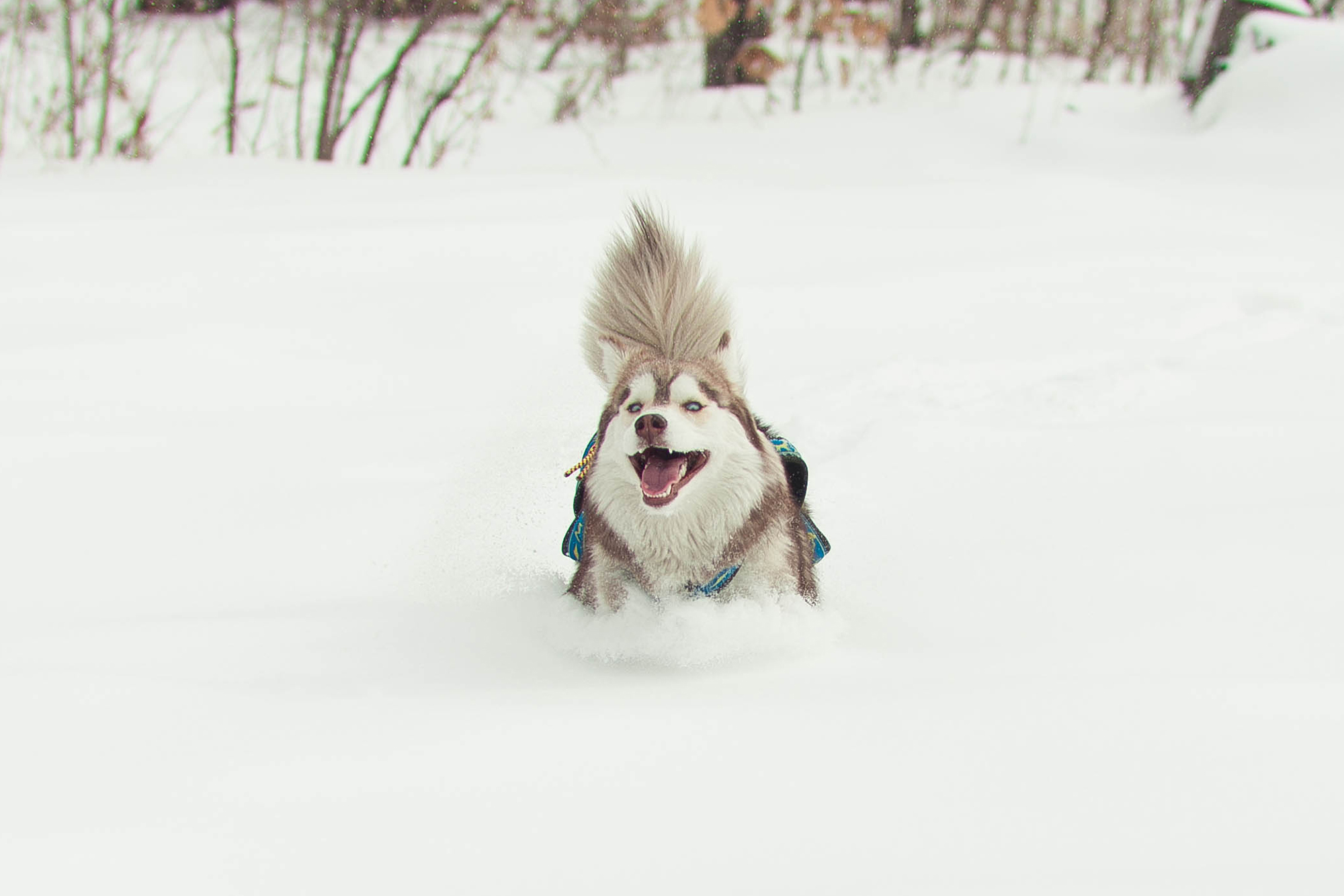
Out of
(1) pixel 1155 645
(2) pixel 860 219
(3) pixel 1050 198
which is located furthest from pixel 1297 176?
(1) pixel 1155 645

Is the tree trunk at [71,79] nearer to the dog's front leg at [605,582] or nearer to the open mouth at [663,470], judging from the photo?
the dog's front leg at [605,582]

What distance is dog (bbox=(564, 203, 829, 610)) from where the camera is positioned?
261 cm

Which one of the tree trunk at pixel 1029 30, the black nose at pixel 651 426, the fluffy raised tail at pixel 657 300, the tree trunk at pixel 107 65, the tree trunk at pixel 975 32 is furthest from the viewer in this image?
the tree trunk at pixel 975 32

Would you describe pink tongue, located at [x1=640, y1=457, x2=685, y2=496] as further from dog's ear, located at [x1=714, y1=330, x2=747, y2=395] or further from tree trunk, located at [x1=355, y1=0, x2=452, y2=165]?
tree trunk, located at [x1=355, y1=0, x2=452, y2=165]

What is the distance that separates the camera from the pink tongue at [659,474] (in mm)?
2555

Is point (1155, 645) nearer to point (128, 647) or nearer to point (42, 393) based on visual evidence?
point (128, 647)

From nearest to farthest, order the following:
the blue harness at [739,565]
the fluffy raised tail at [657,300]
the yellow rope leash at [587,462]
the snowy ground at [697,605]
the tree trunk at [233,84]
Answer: the snowy ground at [697,605]
the blue harness at [739,565]
the yellow rope leash at [587,462]
the fluffy raised tail at [657,300]
the tree trunk at [233,84]

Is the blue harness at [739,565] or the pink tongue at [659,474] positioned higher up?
the pink tongue at [659,474]

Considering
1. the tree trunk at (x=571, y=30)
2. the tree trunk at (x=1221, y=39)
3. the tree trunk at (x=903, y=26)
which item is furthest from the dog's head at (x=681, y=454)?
the tree trunk at (x=903, y=26)

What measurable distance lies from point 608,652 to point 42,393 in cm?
254

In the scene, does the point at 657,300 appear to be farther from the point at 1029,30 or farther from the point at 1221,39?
the point at 1029,30

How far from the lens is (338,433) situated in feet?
13.5

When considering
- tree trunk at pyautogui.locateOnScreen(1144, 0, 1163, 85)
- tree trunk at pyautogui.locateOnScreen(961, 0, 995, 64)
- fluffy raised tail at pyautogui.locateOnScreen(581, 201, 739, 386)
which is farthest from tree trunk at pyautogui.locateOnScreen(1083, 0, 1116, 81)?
fluffy raised tail at pyautogui.locateOnScreen(581, 201, 739, 386)

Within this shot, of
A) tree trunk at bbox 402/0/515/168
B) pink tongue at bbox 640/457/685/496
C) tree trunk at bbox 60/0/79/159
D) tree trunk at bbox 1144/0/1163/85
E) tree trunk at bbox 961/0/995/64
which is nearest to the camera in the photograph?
pink tongue at bbox 640/457/685/496
